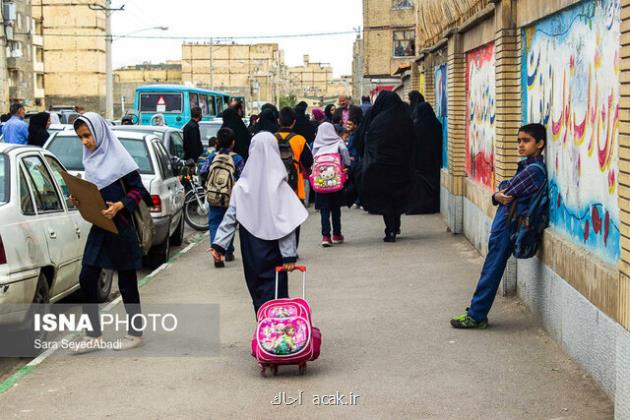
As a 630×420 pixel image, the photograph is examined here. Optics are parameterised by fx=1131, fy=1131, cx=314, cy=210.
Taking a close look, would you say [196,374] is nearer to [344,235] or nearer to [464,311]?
[464,311]

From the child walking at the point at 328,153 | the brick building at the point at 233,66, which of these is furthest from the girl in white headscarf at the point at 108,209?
the brick building at the point at 233,66

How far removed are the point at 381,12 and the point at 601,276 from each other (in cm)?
5703

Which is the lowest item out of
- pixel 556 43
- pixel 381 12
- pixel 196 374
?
pixel 196 374

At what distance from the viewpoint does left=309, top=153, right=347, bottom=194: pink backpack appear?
15.1 meters

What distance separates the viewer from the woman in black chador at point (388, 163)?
15.3 meters

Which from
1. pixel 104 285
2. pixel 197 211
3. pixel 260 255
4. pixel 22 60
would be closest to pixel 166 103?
pixel 22 60

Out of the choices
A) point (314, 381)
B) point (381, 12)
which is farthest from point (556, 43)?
point (381, 12)

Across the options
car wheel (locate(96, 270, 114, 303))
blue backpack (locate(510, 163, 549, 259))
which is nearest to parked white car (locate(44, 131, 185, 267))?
car wheel (locate(96, 270, 114, 303))

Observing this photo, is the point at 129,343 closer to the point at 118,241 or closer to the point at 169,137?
the point at 118,241

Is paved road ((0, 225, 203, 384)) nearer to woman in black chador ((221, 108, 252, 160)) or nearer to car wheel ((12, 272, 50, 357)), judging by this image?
car wheel ((12, 272, 50, 357))

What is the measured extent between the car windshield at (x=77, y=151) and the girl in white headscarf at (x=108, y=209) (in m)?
5.64

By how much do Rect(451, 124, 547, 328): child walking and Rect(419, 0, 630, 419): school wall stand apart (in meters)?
0.14

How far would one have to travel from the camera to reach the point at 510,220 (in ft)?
29.6

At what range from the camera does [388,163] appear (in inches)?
605
